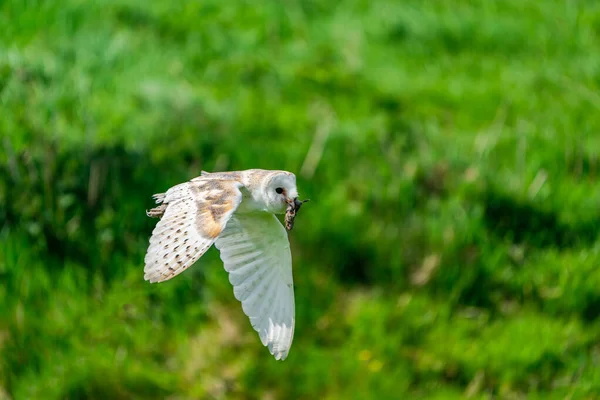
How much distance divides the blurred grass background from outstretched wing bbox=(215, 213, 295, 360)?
4.61ft

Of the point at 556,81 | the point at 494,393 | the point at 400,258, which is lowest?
the point at 494,393

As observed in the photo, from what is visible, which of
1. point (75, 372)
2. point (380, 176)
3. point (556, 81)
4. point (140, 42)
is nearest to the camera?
point (75, 372)

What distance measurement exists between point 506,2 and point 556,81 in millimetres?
1044

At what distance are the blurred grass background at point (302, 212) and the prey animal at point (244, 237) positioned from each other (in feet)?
4.62

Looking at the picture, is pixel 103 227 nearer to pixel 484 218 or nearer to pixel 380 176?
pixel 380 176

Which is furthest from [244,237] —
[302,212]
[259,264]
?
[302,212]

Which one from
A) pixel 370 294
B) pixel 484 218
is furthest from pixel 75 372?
pixel 484 218

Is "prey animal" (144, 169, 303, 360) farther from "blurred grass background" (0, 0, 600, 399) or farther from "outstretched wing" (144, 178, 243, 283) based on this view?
"blurred grass background" (0, 0, 600, 399)

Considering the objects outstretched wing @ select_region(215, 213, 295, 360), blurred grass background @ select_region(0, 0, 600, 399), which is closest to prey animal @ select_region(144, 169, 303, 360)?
outstretched wing @ select_region(215, 213, 295, 360)

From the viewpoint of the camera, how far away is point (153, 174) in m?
4.66

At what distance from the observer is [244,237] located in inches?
126

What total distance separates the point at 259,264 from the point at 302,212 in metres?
1.66

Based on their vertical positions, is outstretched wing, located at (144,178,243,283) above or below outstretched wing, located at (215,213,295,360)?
above

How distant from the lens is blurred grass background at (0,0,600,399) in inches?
174
